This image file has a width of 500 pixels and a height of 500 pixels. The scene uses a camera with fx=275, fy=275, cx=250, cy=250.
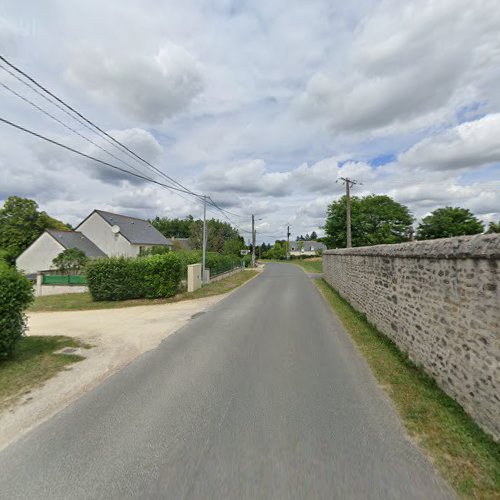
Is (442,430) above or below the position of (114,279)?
below

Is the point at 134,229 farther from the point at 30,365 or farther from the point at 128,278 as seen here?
the point at 30,365

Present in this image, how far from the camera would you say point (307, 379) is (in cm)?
469

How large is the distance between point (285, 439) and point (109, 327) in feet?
23.4

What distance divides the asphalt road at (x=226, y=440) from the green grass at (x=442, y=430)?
0.63ft

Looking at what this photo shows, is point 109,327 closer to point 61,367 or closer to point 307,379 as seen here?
point 61,367

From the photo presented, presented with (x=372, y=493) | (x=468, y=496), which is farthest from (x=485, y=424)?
(x=372, y=493)

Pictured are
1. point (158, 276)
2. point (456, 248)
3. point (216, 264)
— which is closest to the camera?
point (456, 248)

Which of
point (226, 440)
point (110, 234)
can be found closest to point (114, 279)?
point (226, 440)

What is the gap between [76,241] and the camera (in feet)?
96.9

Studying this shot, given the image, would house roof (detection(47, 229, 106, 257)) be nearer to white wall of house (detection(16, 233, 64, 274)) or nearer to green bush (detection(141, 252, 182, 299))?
white wall of house (detection(16, 233, 64, 274))

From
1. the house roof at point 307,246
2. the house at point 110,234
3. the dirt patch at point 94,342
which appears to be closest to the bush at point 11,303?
the dirt patch at point 94,342

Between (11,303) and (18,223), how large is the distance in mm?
38663

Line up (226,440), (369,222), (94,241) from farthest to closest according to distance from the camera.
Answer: (369,222)
(94,241)
(226,440)

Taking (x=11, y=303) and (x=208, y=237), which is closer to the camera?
(x=11, y=303)
